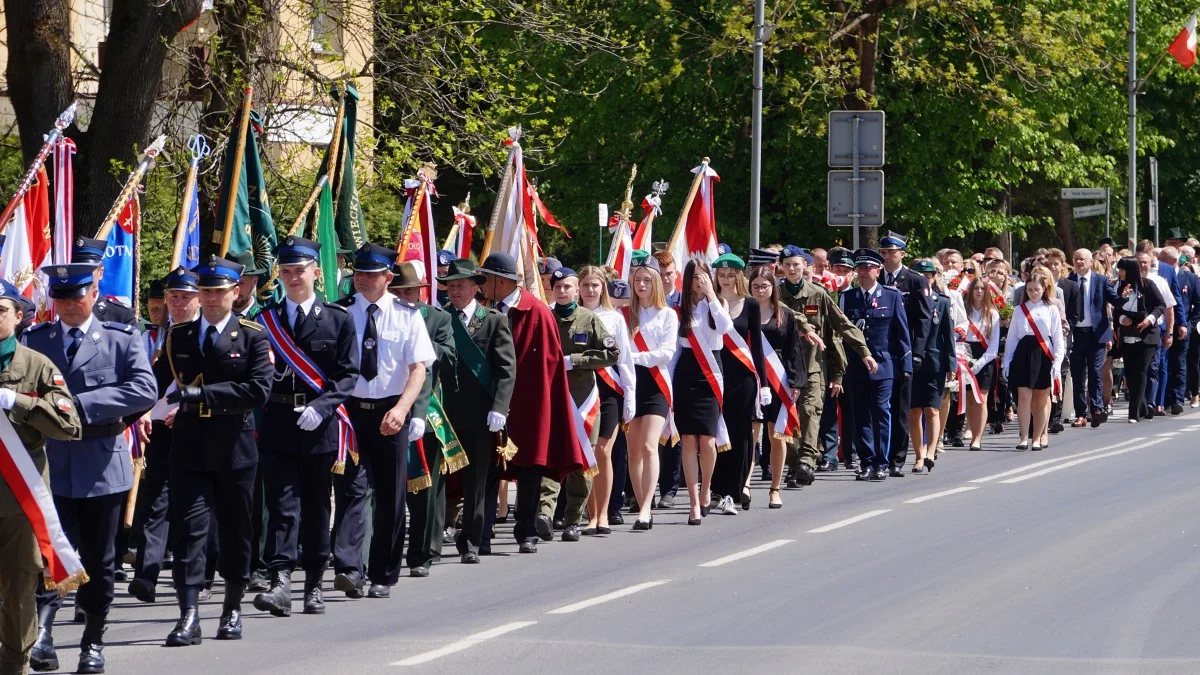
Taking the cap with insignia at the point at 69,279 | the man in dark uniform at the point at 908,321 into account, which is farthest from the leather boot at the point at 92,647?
the man in dark uniform at the point at 908,321

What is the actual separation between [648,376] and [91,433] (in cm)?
554

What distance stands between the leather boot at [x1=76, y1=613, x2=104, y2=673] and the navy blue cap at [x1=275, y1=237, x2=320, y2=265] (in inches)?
84.4

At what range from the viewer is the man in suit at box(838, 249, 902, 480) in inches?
639

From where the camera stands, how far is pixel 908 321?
16.9 metres

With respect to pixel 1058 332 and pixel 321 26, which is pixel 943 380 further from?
pixel 321 26

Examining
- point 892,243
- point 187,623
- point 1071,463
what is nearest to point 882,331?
point 892,243

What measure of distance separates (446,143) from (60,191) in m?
7.15

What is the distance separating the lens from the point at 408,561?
448 inches

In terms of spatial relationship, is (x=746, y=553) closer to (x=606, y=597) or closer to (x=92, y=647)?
(x=606, y=597)

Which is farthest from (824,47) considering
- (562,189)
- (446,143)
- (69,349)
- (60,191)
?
(69,349)

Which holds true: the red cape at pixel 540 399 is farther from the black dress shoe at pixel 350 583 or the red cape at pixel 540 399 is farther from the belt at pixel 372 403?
the black dress shoe at pixel 350 583

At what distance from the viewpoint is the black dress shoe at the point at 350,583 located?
10.3 metres

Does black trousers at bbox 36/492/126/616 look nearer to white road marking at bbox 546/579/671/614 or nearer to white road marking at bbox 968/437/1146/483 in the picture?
white road marking at bbox 546/579/671/614

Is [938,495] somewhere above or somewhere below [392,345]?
below
